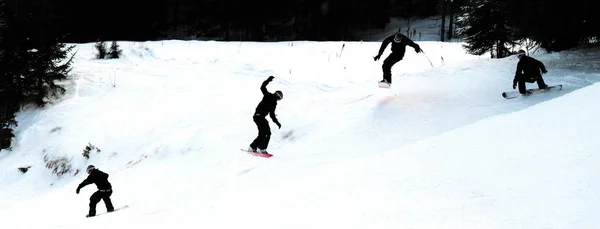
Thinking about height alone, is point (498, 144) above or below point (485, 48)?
below

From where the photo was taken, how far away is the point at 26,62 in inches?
786

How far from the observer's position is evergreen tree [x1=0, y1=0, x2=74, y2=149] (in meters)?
19.4

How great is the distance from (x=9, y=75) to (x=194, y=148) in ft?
32.8

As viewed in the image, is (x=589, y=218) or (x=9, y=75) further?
(x=9, y=75)

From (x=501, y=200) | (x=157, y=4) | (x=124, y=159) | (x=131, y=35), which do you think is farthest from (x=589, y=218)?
(x=157, y=4)

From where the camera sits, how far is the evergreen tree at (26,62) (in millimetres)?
19422

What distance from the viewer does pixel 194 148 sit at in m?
14.7

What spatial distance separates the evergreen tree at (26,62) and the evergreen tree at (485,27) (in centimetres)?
1770

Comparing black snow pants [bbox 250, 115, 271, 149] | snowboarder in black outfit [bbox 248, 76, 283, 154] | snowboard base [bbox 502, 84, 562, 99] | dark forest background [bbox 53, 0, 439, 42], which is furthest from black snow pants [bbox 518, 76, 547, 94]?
dark forest background [bbox 53, 0, 439, 42]

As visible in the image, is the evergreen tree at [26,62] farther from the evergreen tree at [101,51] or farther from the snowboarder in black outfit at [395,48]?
the snowboarder in black outfit at [395,48]

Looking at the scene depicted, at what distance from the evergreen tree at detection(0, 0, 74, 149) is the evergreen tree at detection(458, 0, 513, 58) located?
58.1ft

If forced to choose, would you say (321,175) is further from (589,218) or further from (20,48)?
(20,48)

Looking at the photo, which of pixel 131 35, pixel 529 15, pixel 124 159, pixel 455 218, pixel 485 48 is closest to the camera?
pixel 455 218

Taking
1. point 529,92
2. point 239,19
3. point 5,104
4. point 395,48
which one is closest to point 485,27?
point 529,92
